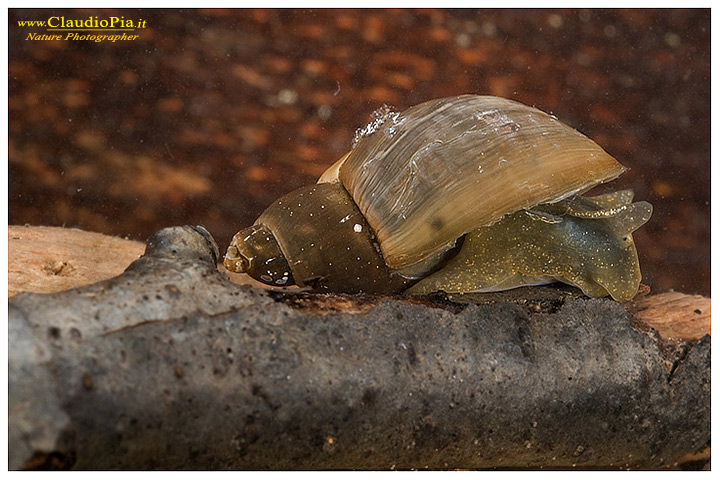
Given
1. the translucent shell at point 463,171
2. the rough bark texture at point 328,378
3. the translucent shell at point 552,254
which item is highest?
the translucent shell at point 463,171

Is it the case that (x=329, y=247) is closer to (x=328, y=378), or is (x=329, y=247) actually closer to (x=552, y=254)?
(x=328, y=378)

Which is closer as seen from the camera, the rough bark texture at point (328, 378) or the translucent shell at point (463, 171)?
the rough bark texture at point (328, 378)

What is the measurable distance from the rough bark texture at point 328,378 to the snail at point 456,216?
110 millimetres

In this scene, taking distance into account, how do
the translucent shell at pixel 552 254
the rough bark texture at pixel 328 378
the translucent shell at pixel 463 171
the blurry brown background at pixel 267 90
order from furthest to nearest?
the blurry brown background at pixel 267 90 → the translucent shell at pixel 552 254 → the translucent shell at pixel 463 171 → the rough bark texture at pixel 328 378

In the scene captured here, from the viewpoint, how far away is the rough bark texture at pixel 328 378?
0.76m

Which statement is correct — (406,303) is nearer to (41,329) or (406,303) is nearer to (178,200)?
(41,329)

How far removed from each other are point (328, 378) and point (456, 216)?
38 centimetres

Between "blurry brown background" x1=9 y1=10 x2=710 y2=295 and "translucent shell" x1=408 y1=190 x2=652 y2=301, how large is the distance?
0.33m

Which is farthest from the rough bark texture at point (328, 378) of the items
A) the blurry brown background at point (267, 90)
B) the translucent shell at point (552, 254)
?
the blurry brown background at point (267, 90)

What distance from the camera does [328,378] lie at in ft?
2.84

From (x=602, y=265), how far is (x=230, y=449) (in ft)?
2.57

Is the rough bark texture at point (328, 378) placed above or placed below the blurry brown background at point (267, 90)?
below

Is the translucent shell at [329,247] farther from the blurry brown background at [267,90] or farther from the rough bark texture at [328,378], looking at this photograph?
the blurry brown background at [267,90]

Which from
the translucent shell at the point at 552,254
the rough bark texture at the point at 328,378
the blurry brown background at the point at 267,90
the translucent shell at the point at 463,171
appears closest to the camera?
the rough bark texture at the point at 328,378
